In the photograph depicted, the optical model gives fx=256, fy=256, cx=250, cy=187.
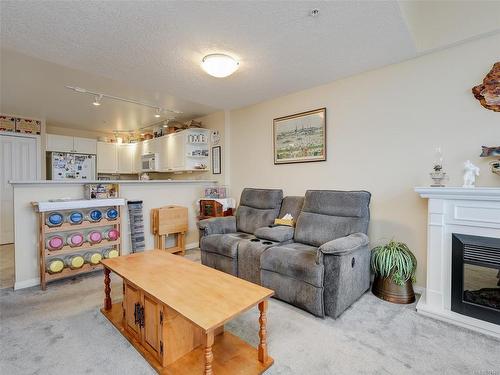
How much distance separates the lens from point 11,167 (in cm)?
464

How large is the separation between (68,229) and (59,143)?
3.45m

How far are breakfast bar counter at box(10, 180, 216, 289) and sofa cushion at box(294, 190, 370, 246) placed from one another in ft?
7.04

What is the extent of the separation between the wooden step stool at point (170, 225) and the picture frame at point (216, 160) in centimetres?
97

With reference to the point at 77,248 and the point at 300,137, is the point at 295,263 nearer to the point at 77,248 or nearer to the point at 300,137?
the point at 300,137

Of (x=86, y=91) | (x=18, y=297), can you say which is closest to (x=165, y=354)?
(x=18, y=297)

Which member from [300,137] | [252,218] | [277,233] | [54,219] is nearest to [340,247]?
[277,233]

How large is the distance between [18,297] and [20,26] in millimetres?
2375

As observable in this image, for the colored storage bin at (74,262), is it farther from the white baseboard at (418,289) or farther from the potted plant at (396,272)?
the white baseboard at (418,289)

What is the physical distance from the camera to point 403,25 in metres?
1.94

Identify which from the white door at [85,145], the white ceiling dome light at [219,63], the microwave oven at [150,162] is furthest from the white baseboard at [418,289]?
the white door at [85,145]

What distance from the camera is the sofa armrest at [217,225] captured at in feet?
10.2

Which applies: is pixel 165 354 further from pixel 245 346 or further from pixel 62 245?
pixel 62 245

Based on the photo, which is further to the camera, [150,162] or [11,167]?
[150,162]

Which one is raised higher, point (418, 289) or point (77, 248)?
point (77, 248)
